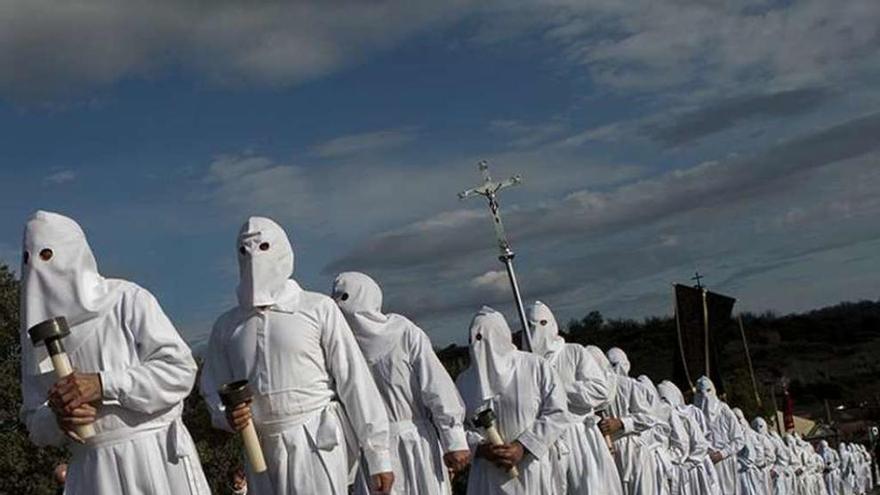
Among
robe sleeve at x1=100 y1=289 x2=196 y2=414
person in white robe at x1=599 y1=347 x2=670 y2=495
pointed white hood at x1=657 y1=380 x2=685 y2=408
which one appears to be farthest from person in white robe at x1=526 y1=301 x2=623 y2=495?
pointed white hood at x1=657 y1=380 x2=685 y2=408

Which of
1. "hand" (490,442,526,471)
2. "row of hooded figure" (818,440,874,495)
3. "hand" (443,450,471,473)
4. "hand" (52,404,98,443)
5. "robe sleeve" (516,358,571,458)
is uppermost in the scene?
"row of hooded figure" (818,440,874,495)

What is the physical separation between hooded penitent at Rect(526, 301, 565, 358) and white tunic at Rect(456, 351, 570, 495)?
358cm

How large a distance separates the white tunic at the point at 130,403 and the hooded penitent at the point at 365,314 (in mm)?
4401

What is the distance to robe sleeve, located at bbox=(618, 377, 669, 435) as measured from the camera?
68.9ft

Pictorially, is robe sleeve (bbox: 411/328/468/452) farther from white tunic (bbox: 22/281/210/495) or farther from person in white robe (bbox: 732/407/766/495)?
person in white robe (bbox: 732/407/766/495)

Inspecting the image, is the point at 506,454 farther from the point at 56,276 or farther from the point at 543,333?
the point at 56,276

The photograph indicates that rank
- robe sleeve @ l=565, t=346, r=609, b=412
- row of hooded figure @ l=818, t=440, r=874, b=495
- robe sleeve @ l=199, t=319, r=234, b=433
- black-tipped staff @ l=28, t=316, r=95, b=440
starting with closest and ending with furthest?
black-tipped staff @ l=28, t=316, r=95, b=440 < robe sleeve @ l=199, t=319, r=234, b=433 < robe sleeve @ l=565, t=346, r=609, b=412 < row of hooded figure @ l=818, t=440, r=874, b=495

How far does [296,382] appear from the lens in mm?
9531

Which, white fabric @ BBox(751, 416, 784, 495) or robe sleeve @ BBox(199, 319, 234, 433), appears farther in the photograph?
white fabric @ BBox(751, 416, 784, 495)

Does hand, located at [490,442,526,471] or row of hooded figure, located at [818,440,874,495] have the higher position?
row of hooded figure, located at [818,440,874,495]

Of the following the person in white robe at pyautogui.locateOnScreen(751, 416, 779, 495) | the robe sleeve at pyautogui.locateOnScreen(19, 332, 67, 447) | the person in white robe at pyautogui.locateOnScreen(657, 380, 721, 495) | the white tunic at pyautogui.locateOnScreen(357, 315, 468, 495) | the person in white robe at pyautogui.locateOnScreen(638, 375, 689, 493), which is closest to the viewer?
the robe sleeve at pyautogui.locateOnScreen(19, 332, 67, 447)

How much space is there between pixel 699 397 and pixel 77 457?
25456 millimetres

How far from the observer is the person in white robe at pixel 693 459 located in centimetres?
2659

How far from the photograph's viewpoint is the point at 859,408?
125m
